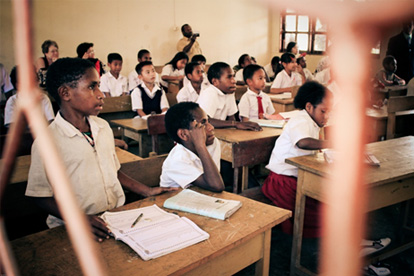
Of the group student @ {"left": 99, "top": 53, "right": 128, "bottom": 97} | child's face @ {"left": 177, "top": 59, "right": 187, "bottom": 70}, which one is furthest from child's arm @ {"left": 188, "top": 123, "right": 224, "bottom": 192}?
child's face @ {"left": 177, "top": 59, "right": 187, "bottom": 70}

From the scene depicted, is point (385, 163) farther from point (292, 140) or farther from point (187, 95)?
point (187, 95)

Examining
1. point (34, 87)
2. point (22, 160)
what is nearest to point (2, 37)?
point (22, 160)

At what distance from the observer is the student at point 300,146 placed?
86.0 inches

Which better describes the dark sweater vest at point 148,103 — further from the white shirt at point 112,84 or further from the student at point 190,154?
the student at point 190,154

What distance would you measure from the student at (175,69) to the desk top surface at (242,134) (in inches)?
143

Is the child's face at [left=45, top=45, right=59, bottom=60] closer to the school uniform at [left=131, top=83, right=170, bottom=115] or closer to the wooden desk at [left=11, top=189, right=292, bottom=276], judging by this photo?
the school uniform at [left=131, top=83, right=170, bottom=115]

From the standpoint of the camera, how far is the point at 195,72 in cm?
437

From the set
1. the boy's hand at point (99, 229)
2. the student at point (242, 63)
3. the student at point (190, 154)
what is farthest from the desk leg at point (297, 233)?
the student at point (242, 63)

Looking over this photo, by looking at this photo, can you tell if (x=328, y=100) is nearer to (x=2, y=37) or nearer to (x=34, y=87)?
(x=34, y=87)

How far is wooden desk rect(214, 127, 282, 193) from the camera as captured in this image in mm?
2426

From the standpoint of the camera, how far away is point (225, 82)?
3.18m

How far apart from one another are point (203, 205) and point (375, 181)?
819 mm

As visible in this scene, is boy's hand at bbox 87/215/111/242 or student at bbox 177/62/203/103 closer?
boy's hand at bbox 87/215/111/242

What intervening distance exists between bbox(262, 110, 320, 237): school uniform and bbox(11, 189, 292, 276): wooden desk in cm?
95
